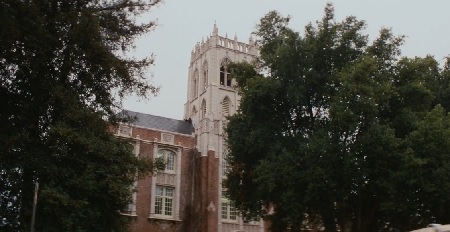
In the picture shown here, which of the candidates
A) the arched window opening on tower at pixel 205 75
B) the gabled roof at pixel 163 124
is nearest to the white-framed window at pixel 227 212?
the gabled roof at pixel 163 124

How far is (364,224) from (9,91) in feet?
54.0

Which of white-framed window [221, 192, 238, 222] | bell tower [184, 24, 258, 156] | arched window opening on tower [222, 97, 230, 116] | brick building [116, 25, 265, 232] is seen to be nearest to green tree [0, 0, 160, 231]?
brick building [116, 25, 265, 232]

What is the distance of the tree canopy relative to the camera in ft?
79.6

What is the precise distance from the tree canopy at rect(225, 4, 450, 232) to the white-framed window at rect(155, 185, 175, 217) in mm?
14207

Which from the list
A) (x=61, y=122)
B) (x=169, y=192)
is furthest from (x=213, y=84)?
(x=61, y=122)

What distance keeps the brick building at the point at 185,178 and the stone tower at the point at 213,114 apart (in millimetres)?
74

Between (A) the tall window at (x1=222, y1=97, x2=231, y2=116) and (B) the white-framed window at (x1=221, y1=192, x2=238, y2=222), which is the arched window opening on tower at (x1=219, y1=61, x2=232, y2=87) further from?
(B) the white-framed window at (x1=221, y1=192, x2=238, y2=222)

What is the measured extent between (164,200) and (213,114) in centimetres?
835

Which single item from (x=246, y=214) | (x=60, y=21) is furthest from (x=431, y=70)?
(x=60, y=21)

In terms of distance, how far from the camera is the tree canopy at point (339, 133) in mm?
24266

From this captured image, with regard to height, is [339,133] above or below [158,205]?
above

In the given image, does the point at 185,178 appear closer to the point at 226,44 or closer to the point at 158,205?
the point at 158,205

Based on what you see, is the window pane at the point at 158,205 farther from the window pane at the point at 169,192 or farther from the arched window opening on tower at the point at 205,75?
the arched window opening on tower at the point at 205,75

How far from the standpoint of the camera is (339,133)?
2530 cm
